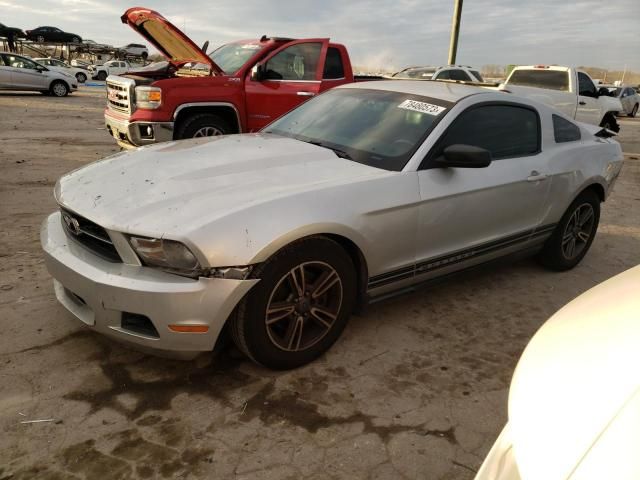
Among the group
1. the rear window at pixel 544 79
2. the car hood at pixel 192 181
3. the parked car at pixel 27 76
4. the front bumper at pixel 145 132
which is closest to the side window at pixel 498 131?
the car hood at pixel 192 181

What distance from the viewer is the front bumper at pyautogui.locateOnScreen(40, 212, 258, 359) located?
232 cm

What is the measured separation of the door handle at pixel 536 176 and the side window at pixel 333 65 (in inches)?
167

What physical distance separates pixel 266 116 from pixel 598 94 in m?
8.70

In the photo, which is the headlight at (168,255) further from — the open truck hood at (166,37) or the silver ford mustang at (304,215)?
the open truck hood at (166,37)

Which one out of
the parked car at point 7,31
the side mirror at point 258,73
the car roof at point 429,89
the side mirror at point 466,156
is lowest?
the side mirror at point 466,156

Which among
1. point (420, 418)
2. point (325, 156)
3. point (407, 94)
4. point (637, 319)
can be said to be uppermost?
point (407, 94)

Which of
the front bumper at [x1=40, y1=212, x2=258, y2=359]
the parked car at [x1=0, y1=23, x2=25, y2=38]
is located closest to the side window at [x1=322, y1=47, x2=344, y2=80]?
the front bumper at [x1=40, y1=212, x2=258, y2=359]

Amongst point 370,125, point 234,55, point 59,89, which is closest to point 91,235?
point 370,125

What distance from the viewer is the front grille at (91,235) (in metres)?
2.51

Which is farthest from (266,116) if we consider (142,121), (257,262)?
(257,262)

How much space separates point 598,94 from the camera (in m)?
11.7

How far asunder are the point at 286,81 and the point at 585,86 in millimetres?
7997

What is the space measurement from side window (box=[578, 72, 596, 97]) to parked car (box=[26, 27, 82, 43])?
136 ft

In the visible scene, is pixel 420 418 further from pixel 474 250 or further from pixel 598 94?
pixel 598 94
